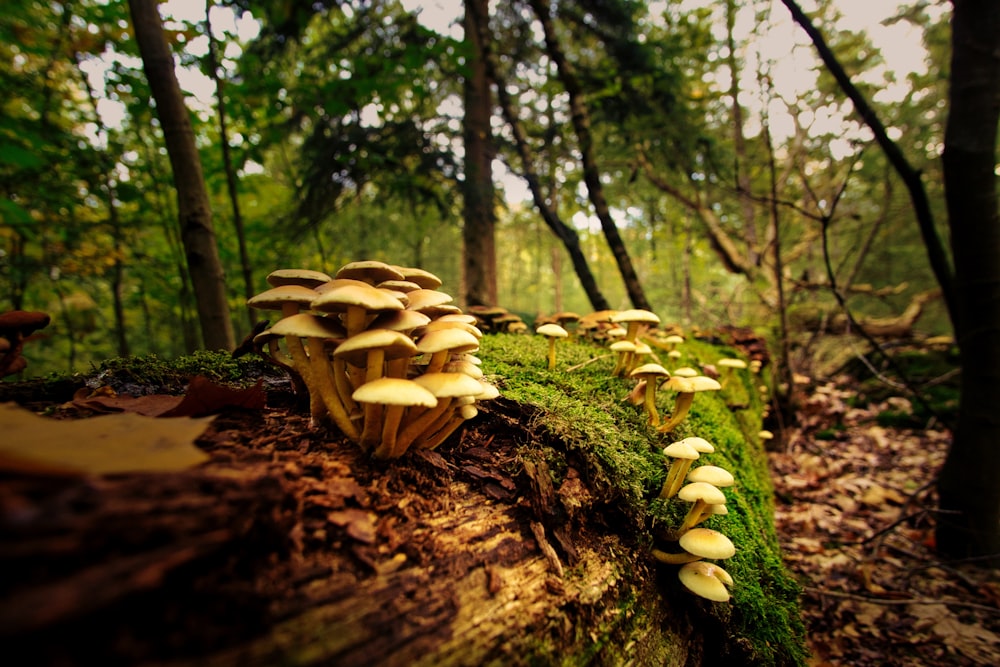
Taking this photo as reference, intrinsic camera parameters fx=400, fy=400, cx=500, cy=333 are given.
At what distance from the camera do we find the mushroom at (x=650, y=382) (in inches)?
83.8

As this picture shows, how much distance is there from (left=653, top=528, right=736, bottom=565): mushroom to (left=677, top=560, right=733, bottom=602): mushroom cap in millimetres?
36

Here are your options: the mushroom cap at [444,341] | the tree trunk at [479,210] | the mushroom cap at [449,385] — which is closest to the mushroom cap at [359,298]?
the mushroom cap at [444,341]

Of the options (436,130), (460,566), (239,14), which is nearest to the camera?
(460,566)

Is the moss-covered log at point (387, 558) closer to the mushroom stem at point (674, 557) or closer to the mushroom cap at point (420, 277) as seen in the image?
the mushroom stem at point (674, 557)

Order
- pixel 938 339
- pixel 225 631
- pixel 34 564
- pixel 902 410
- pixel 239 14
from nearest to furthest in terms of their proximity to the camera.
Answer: pixel 34 564 → pixel 225 631 → pixel 239 14 → pixel 902 410 → pixel 938 339

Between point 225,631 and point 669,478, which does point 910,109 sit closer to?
point 669,478

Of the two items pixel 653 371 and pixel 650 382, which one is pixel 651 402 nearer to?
pixel 650 382

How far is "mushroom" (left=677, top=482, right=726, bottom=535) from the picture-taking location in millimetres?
1545

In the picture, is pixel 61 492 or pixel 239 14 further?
pixel 239 14

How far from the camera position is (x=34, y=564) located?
0.61 meters

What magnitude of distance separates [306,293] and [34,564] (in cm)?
93

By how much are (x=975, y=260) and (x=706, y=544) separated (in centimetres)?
339

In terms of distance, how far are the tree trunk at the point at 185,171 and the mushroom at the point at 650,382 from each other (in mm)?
2952

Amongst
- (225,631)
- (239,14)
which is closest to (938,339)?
(225,631)
